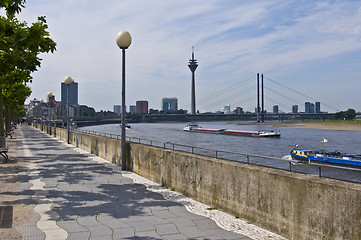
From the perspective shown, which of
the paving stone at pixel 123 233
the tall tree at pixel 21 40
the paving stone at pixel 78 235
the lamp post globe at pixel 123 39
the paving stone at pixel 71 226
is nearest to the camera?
the paving stone at pixel 78 235

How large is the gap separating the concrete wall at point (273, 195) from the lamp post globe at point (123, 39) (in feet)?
15.7

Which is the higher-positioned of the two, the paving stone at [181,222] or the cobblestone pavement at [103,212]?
the cobblestone pavement at [103,212]

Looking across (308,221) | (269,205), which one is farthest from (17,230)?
(308,221)

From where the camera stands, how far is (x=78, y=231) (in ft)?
18.5

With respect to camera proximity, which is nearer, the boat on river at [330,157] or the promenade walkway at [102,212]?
the promenade walkway at [102,212]

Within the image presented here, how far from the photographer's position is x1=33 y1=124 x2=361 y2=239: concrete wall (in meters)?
4.46

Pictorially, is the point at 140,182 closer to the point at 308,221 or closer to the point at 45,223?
the point at 45,223

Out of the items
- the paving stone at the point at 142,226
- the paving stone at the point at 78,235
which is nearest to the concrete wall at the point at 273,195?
the paving stone at the point at 142,226

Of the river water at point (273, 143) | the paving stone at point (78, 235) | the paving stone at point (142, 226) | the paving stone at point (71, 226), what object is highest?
the paving stone at point (71, 226)

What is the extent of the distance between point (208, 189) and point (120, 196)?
2.25 m

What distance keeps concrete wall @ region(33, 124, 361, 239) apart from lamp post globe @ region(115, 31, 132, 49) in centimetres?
480

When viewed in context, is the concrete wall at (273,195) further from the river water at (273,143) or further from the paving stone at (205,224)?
the river water at (273,143)

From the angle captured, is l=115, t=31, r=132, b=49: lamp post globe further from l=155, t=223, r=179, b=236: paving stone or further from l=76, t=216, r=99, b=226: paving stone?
l=155, t=223, r=179, b=236: paving stone

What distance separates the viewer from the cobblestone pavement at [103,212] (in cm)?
557
